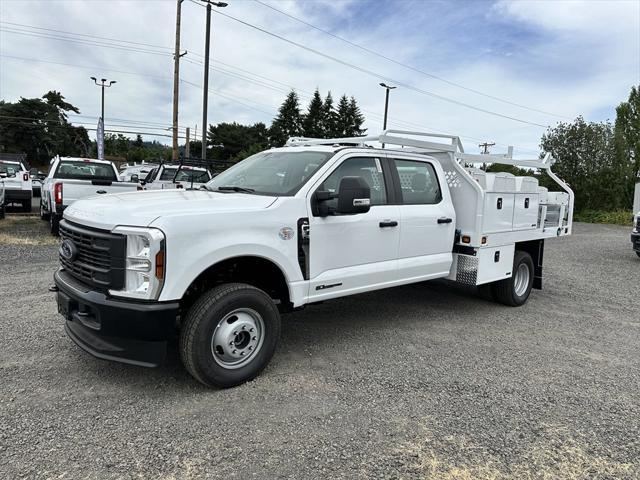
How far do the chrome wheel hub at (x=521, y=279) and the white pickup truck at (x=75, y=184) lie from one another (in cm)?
797

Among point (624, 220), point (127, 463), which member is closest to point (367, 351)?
point (127, 463)

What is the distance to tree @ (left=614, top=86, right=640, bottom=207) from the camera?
80.4 ft

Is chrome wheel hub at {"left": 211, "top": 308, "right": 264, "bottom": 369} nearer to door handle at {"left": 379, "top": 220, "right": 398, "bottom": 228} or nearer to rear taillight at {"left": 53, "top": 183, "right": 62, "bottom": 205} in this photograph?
door handle at {"left": 379, "top": 220, "right": 398, "bottom": 228}

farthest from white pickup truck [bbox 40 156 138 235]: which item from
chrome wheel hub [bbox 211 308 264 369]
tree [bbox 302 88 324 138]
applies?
tree [bbox 302 88 324 138]

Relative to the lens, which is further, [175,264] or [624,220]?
[624,220]

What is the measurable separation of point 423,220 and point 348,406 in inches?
93.8

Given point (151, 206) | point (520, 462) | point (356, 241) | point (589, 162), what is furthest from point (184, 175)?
point (589, 162)

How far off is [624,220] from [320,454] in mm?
24845

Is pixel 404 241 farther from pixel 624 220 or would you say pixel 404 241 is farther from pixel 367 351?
pixel 624 220

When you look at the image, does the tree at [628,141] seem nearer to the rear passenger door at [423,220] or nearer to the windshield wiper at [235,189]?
the rear passenger door at [423,220]

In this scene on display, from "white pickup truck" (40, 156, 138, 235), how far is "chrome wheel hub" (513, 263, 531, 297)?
797cm

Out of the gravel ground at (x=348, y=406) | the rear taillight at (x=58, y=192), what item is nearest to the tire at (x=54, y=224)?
the rear taillight at (x=58, y=192)

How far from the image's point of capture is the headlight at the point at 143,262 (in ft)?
11.0

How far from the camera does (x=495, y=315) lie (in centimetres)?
643
